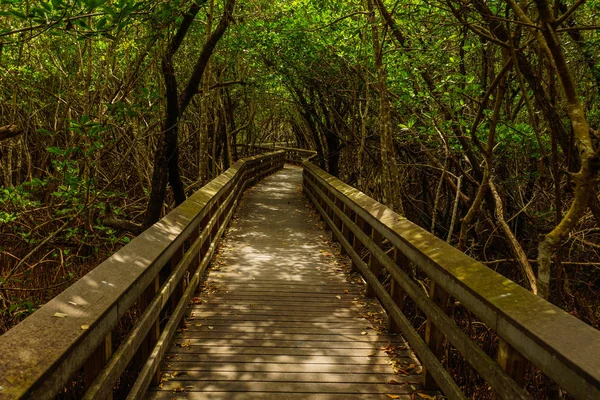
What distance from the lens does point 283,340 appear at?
14.3 ft

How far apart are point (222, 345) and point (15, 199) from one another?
19.5 feet

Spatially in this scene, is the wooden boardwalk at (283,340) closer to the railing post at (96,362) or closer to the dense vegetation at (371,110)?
the railing post at (96,362)

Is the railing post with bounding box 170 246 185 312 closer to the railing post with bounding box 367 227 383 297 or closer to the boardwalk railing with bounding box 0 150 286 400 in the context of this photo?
the boardwalk railing with bounding box 0 150 286 400

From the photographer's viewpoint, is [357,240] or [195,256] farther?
[357,240]

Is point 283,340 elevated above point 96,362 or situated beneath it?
situated beneath

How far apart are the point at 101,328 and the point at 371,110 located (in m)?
12.7

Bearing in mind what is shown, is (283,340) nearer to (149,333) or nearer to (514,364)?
(149,333)

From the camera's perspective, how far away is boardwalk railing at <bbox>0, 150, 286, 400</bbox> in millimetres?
1748

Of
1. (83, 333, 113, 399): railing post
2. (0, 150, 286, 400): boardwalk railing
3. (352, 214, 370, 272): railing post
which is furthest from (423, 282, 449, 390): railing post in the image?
(352, 214, 370, 272): railing post

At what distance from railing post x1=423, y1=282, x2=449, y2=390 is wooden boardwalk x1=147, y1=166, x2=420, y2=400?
16 centimetres

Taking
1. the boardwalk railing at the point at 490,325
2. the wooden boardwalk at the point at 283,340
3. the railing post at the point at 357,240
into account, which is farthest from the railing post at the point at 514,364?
the railing post at the point at 357,240

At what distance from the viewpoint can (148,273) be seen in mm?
3107

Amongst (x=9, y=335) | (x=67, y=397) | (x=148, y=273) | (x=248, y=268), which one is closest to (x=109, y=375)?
(x=9, y=335)

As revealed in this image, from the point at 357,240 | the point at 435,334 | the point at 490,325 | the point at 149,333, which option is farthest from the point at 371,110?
the point at 490,325
